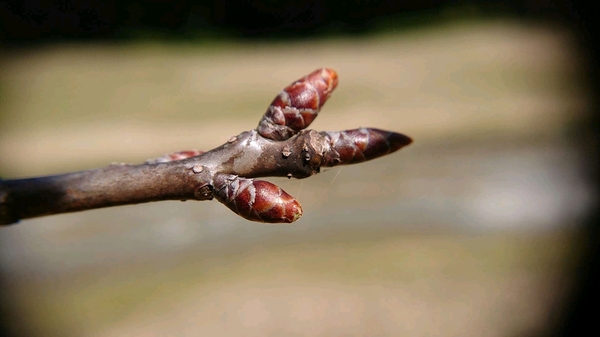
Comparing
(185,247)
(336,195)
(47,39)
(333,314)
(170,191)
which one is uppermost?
(47,39)

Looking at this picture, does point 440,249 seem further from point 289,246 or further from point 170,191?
point 170,191

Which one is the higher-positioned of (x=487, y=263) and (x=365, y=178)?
(x=365, y=178)

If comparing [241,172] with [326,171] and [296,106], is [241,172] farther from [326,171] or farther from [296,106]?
[326,171]

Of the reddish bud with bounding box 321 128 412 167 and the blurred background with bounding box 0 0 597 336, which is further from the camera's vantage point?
the blurred background with bounding box 0 0 597 336

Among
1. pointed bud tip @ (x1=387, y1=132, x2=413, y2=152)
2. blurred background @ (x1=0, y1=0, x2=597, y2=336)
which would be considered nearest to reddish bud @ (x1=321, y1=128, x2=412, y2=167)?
pointed bud tip @ (x1=387, y1=132, x2=413, y2=152)

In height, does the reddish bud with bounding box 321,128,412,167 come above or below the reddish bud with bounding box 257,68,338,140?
below

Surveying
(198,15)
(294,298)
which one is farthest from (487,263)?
(198,15)

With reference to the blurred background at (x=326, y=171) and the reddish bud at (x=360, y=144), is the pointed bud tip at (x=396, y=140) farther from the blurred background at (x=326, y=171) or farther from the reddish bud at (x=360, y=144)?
the blurred background at (x=326, y=171)

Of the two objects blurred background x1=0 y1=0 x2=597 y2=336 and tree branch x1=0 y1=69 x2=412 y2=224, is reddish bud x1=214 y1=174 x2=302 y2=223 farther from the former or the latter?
blurred background x1=0 y1=0 x2=597 y2=336

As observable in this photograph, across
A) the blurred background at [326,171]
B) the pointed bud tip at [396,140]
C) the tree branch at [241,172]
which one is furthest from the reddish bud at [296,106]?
the blurred background at [326,171]
